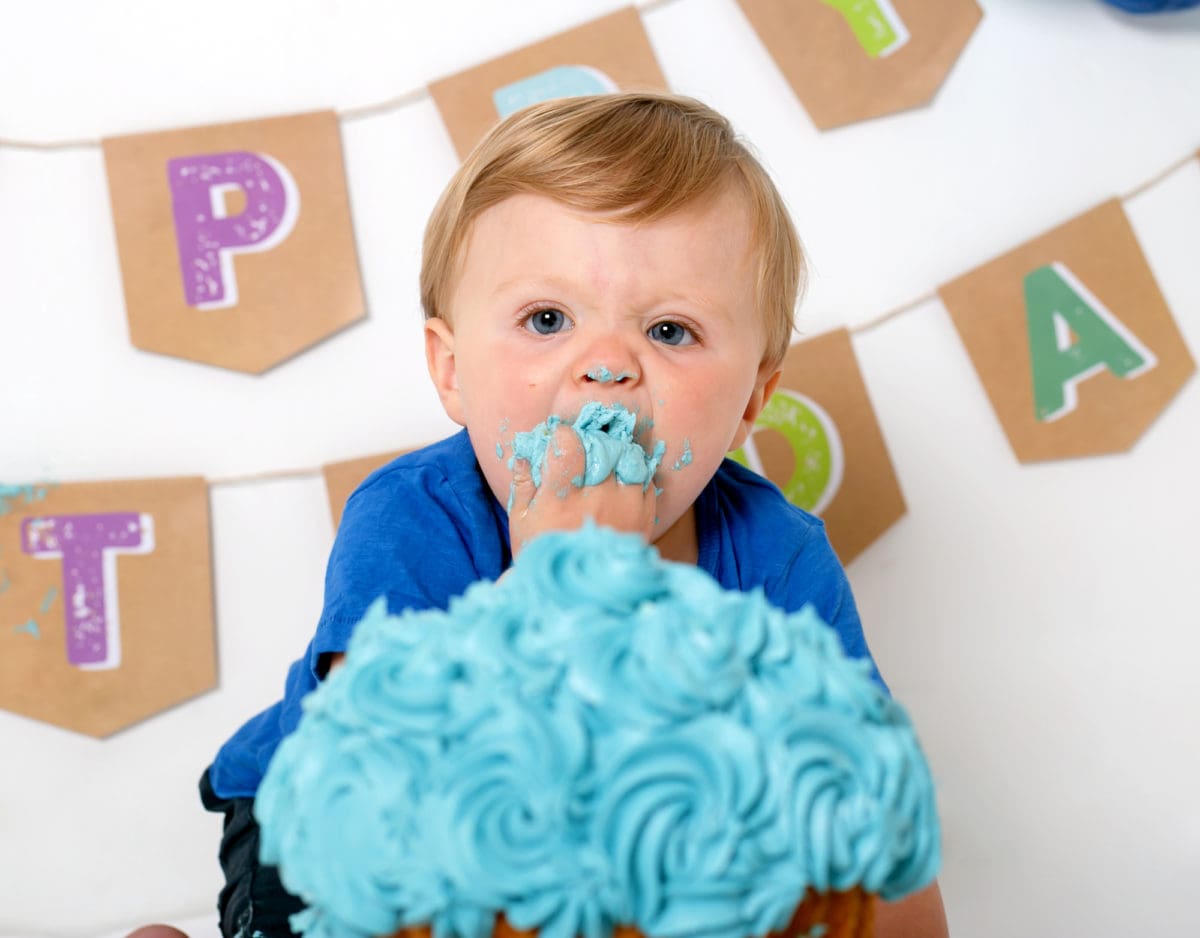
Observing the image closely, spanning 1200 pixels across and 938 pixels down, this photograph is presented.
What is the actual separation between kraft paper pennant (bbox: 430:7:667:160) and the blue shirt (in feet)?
1.95

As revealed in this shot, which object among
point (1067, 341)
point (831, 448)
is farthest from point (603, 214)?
point (1067, 341)

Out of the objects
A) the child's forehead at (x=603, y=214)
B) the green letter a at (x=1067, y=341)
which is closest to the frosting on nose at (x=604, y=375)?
the child's forehead at (x=603, y=214)

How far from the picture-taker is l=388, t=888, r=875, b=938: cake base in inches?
28.5

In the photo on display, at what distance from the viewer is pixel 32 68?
6.15 feet

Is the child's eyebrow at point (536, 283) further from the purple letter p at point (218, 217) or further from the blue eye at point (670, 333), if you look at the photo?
the purple letter p at point (218, 217)

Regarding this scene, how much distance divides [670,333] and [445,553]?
33 cm

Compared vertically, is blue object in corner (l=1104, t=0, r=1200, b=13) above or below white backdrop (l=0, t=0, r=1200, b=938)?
above

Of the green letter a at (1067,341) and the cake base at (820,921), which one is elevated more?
the green letter a at (1067,341)

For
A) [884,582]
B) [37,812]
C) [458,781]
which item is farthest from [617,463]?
[37,812]

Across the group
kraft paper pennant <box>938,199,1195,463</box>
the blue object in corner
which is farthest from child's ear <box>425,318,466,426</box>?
the blue object in corner

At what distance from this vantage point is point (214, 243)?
1837 millimetres

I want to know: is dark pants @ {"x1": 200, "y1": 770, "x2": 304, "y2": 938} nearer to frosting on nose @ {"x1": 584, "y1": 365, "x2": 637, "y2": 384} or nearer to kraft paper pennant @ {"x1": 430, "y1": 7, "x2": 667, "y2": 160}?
frosting on nose @ {"x1": 584, "y1": 365, "x2": 637, "y2": 384}

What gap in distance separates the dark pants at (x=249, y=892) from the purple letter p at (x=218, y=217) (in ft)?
2.50

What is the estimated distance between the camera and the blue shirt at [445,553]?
1267 millimetres
